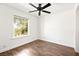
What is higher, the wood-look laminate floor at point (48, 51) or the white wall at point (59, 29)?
the white wall at point (59, 29)

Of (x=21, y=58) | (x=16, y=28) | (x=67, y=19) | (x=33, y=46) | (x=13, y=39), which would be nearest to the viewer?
(x=21, y=58)

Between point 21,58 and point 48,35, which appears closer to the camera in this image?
point 21,58

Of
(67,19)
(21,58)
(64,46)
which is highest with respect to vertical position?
(67,19)

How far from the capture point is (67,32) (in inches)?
50.4

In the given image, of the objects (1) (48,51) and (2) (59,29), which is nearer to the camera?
(2) (59,29)

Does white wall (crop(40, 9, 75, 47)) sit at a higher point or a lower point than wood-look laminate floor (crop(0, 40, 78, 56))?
higher

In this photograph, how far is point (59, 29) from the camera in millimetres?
1310

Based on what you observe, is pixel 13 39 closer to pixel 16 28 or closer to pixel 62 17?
pixel 16 28

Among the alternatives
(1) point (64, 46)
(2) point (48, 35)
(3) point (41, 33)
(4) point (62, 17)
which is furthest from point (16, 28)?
(1) point (64, 46)

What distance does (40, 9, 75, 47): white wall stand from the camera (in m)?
1.26

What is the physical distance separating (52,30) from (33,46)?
734 mm

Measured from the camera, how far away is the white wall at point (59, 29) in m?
1.26

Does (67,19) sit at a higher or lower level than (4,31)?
higher

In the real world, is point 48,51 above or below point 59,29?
below
